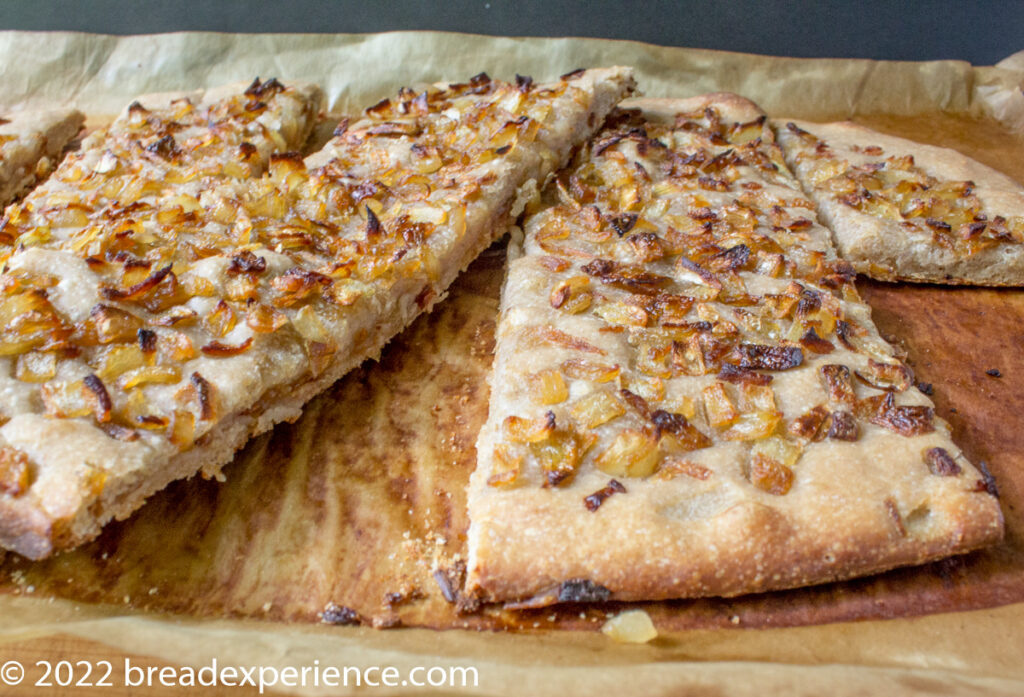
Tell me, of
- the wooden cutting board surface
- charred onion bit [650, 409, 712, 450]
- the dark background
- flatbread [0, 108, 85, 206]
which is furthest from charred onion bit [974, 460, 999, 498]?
flatbread [0, 108, 85, 206]

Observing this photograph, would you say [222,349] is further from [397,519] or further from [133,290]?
[397,519]

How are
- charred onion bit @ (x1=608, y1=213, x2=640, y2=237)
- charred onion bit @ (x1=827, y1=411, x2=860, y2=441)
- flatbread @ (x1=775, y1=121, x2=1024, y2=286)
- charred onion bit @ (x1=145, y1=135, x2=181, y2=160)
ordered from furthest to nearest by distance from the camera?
1. charred onion bit @ (x1=145, y1=135, x2=181, y2=160)
2. flatbread @ (x1=775, y1=121, x2=1024, y2=286)
3. charred onion bit @ (x1=608, y1=213, x2=640, y2=237)
4. charred onion bit @ (x1=827, y1=411, x2=860, y2=441)

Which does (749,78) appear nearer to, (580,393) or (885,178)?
(885,178)

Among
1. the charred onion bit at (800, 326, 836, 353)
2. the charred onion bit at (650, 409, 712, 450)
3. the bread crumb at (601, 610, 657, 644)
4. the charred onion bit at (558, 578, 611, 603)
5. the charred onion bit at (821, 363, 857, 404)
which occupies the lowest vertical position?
the bread crumb at (601, 610, 657, 644)

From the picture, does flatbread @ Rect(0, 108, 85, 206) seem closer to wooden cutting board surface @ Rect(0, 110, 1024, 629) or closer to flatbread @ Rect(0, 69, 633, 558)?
flatbread @ Rect(0, 69, 633, 558)

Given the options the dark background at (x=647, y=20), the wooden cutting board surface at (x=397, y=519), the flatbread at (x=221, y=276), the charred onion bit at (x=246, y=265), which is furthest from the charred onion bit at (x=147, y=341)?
the dark background at (x=647, y=20)

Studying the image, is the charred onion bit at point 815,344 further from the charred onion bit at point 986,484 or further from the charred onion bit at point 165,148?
the charred onion bit at point 165,148
